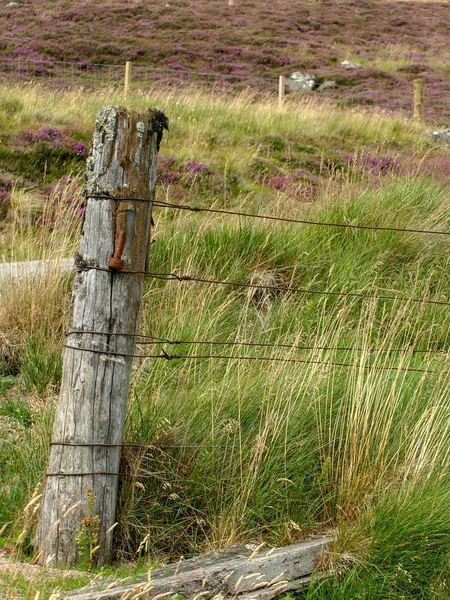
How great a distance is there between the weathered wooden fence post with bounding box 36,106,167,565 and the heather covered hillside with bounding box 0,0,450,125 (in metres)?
18.0

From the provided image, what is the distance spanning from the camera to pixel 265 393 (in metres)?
3.65

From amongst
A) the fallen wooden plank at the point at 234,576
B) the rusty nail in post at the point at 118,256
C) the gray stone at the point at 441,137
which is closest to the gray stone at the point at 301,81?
the gray stone at the point at 441,137

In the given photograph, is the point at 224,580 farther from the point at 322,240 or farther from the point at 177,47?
the point at 177,47

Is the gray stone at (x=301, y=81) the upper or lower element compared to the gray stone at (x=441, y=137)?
upper

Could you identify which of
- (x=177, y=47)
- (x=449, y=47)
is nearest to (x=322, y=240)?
(x=177, y=47)

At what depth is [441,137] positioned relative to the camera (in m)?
15.8

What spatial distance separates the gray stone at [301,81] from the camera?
23625 mm

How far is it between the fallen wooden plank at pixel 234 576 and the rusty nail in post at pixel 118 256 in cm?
113

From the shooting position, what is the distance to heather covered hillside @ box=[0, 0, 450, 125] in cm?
2266

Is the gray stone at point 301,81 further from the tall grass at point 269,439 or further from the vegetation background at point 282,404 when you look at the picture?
the tall grass at point 269,439

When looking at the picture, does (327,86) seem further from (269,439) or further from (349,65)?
(269,439)

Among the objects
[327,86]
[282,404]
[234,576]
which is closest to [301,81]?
[327,86]

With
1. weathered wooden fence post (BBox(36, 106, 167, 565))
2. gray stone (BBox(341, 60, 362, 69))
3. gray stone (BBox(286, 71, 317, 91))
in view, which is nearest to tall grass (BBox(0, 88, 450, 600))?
weathered wooden fence post (BBox(36, 106, 167, 565))

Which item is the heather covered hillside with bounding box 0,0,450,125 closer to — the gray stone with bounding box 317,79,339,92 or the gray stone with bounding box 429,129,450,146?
the gray stone with bounding box 317,79,339,92
